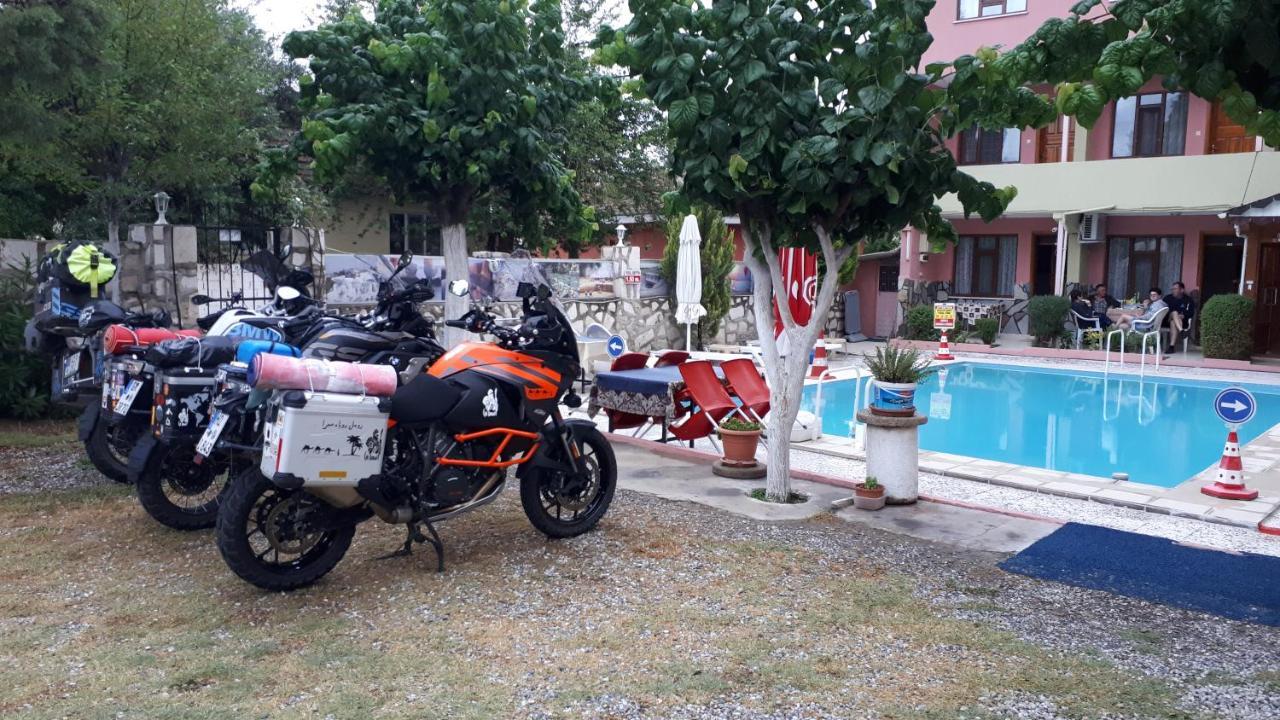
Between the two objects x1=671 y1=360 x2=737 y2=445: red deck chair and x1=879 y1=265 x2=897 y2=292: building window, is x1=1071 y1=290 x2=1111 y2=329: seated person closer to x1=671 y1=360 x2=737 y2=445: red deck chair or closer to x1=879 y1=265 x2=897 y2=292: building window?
x1=879 y1=265 x2=897 y2=292: building window

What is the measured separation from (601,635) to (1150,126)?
19.5 metres

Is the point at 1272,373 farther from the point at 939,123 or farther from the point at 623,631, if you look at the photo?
the point at 623,631

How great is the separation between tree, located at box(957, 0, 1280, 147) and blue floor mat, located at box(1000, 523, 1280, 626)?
7.45 feet

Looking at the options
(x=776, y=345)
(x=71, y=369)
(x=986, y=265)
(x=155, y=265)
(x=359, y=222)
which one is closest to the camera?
(x=71, y=369)

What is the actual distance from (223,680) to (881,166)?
4244 millimetres

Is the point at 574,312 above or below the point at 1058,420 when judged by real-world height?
above

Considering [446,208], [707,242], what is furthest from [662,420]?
[707,242]

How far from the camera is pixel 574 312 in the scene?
16.0 metres

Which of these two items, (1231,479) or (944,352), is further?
(944,352)

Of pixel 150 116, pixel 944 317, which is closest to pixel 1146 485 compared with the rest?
pixel 150 116

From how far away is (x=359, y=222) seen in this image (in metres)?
20.5

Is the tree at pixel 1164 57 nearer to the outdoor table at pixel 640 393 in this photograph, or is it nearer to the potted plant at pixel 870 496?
the potted plant at pixel 870 496

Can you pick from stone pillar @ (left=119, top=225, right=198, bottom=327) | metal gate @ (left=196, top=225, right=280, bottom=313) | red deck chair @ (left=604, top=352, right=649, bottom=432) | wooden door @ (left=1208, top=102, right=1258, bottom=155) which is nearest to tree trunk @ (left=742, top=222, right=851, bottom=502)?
red deck chair @ (left=604, top=352, right=649, bottom=432)

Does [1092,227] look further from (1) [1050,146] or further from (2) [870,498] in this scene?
(2) [870,498]
